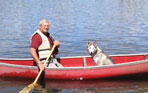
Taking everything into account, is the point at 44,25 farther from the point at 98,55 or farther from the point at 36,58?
the point at 98,55

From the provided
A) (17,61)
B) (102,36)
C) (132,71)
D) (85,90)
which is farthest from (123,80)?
(102,36)

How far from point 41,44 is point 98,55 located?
2019mm

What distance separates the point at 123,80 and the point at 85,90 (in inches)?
57.8

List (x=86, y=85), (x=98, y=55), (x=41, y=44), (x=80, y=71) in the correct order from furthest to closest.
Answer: (x=98, y=55) → (x=86, y=85) → (x=80, y=71) → (x=41, y=44)

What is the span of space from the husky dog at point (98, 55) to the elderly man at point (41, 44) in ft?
3.87

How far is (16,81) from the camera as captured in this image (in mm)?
10875

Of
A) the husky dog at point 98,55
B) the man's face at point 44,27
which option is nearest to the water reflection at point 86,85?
the husky dog at point 98,55

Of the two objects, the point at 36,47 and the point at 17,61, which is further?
the point at 17,61

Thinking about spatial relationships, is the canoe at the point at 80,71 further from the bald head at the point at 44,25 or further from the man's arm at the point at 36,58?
the bald head at the point at 44,25

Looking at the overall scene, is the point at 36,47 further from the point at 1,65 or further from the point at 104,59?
the point at 104,59

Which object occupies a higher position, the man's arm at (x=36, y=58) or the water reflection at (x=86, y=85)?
the man's arm at (x=36, y=58)

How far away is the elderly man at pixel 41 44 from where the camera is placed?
9.96 metres

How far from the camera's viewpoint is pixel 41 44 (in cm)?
1023

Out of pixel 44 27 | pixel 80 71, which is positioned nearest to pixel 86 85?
pixel 80 71
